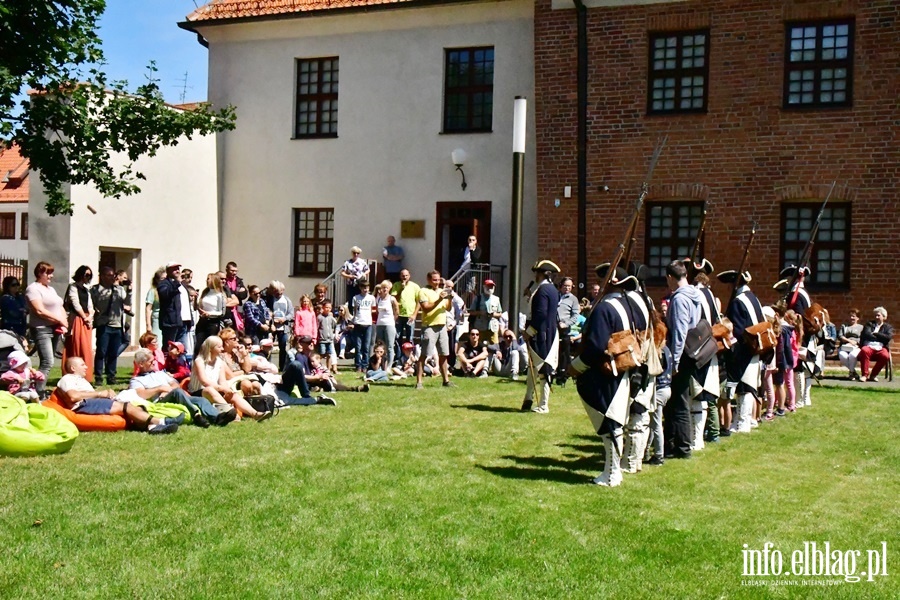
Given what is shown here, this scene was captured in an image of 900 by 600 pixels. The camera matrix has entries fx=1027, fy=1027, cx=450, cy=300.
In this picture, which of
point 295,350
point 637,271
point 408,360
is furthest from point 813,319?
point 295,350

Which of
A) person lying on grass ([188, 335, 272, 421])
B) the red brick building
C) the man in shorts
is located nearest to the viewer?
person lying on grass ([188, 335, 272, 421])

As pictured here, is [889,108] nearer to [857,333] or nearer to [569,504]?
[857,333]

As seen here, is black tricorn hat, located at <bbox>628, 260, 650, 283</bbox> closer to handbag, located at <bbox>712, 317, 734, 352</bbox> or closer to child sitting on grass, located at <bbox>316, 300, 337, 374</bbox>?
handbag, located at <bbox>712, 317, 734, 352</bbox>

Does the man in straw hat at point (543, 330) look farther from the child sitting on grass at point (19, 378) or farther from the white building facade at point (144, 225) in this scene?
→ the white building facade at point (144, 225)

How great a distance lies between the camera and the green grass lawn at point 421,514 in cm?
591

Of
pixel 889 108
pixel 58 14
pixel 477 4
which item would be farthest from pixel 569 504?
pixel 477 4

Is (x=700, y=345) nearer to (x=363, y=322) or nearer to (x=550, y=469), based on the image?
(x=550, y=469)

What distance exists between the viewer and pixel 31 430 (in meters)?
9.46

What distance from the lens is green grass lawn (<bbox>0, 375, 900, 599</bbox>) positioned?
5.91 meters

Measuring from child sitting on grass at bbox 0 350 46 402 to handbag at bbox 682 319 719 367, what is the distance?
7070 mm

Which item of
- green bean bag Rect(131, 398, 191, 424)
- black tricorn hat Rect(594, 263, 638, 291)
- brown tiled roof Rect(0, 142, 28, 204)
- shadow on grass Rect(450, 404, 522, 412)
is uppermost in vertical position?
brown tiled roof Rect(0, 142, 28, 204)

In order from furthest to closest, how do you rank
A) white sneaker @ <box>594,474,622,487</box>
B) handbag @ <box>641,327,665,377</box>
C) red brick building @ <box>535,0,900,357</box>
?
1. red brick building @ <box>535,0,900,357</box>
2. handbag @ <box>641,327,665,377</box>
3. white sneaker @ <box>594,474,622,487</box>

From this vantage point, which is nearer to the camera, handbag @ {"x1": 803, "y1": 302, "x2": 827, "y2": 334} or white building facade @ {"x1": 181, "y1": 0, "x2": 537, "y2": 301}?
handbag @ {"x1": 803, "y1": 302, "x2": 827, "y2": 334}

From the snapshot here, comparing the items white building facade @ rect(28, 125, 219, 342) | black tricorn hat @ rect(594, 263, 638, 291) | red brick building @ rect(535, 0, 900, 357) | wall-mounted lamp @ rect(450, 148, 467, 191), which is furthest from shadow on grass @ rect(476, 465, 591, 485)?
wall-mounted lamp @ rect(450, 148, 467, 191)
